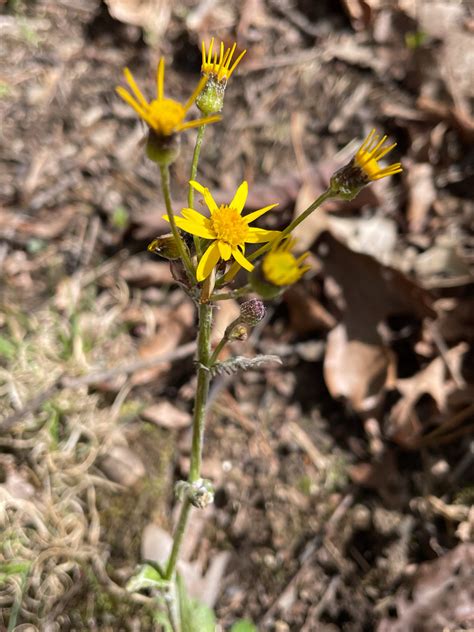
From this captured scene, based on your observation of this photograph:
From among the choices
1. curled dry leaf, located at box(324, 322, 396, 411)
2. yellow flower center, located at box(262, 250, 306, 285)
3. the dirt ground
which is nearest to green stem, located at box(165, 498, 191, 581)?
A: the dirt ground

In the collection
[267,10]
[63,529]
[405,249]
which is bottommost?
[63,529]

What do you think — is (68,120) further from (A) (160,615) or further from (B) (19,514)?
(A) (160,615)

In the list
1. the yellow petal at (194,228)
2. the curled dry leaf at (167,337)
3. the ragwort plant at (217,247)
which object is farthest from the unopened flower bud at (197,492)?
the curled dry leaf at (167,337)

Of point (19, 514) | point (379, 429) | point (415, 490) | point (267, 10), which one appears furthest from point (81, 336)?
point (267, 10)

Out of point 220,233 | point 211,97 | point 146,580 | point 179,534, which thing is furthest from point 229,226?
point 146,580

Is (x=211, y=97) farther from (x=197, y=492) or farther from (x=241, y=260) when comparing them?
(x=197, y=492)

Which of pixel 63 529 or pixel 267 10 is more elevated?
pixel 267 10
